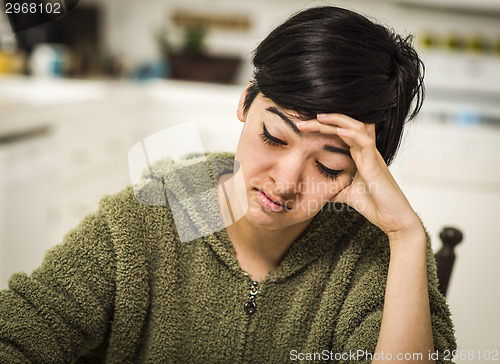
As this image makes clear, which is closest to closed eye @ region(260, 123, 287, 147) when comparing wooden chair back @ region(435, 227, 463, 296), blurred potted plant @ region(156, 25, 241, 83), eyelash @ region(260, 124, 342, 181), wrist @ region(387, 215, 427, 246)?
eyelash @ region(260, 124, 342, 181)

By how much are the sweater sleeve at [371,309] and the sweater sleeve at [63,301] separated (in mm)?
283

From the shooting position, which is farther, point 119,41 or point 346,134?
point 119,41

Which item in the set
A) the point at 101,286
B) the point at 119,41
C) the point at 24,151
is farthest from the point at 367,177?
the point at 119,41

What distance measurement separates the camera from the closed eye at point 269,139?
53cm

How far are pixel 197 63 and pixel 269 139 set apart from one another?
83.1 inches

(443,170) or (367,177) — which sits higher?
(367,177)

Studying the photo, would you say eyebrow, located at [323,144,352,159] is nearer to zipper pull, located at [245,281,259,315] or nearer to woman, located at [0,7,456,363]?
woman, located at [0,7,456,363]

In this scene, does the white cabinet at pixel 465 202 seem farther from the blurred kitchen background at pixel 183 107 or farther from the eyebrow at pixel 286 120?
the eyebrow at pixel 286 120

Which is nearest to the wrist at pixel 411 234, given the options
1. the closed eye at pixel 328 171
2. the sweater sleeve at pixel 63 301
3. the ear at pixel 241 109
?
the closed eye at pixel 328 171

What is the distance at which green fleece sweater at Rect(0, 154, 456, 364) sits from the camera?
0.57 m

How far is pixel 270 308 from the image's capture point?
2.21 feet

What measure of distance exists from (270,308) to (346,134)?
0.85 feet

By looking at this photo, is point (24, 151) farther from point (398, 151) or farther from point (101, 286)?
point (398, 151)

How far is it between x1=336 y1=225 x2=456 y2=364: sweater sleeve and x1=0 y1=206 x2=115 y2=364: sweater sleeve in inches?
11.2
